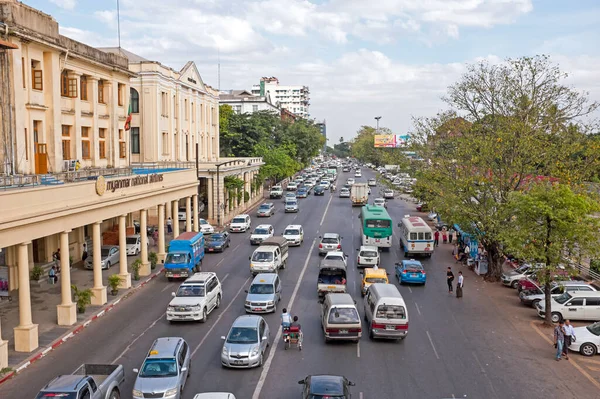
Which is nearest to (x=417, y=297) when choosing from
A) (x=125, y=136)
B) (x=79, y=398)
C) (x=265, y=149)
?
(x=79, y=398)

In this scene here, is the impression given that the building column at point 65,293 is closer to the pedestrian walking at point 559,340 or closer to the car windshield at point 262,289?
the car windshield at point 262,289

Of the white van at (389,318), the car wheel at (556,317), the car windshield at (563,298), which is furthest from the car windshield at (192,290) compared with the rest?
the car windshield at (563,298)

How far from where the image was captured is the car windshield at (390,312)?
22672 millimetres

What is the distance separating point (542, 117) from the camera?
34.9m

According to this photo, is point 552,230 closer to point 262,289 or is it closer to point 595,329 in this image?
point 595,329

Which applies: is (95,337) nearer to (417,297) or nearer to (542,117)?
(417,297)

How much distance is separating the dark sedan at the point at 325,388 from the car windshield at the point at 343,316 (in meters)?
6.11

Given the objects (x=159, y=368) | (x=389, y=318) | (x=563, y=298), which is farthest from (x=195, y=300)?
(x=563, y=298)

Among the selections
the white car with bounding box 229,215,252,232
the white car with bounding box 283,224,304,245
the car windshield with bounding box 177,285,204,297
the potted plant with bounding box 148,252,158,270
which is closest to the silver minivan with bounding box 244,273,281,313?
the car windshield with bounding box 177,285,204,297

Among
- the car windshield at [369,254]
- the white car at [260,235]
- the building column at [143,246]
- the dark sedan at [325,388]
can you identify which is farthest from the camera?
the white car at [260,235]

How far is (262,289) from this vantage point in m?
27.6

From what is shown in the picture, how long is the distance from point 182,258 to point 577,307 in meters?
21.2

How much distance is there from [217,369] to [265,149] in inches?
2709

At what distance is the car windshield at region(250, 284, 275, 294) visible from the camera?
1084 inches
